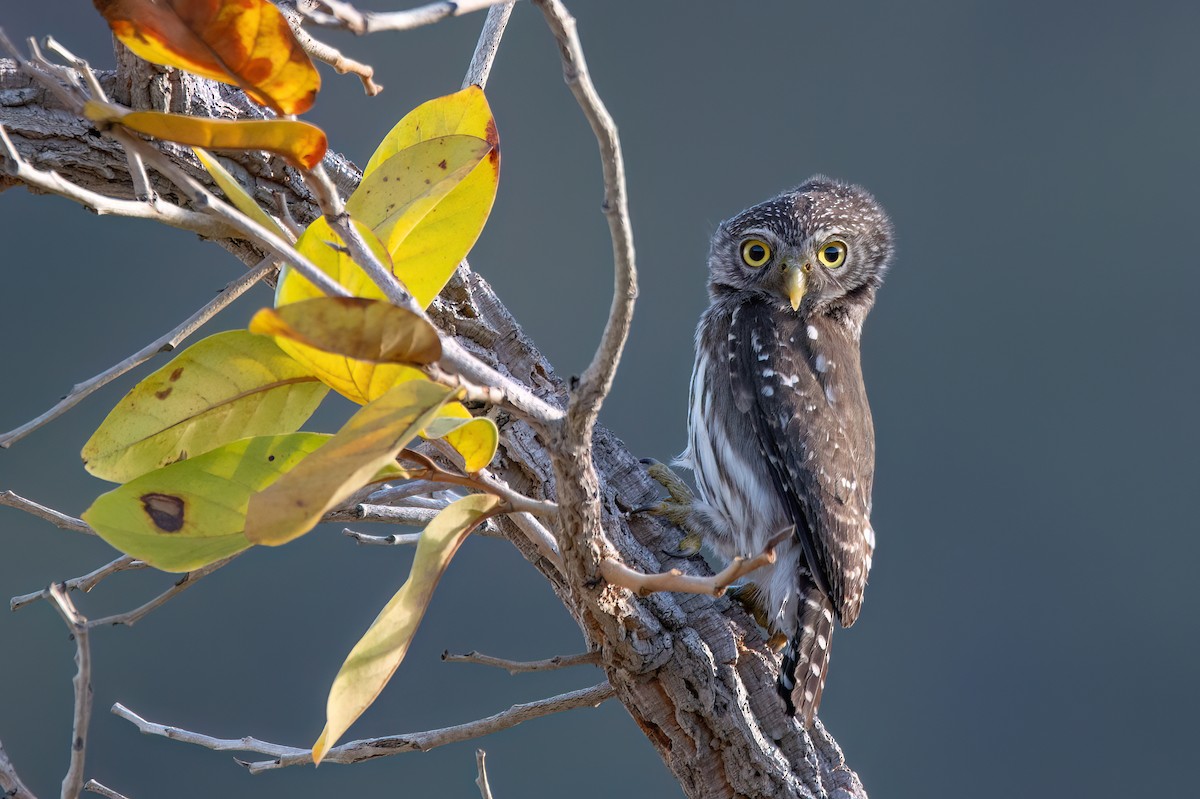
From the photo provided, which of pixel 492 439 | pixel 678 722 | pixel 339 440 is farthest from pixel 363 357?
pixel 678 722

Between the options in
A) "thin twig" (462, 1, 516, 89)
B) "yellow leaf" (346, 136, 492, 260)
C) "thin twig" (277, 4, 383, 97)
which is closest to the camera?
"yellow leaf" (346, 136, 492, 260)

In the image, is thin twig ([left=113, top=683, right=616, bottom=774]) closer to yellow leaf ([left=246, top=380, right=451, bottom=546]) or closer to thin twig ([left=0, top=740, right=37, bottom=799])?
thin twig ([left=0, top=740, right=37, bottom=799])

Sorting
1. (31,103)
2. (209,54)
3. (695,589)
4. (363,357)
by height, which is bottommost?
(695,589)

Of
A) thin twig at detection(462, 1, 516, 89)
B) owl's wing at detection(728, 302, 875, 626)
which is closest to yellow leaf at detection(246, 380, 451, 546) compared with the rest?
thin twig at detection(462, 1, 516, 89)

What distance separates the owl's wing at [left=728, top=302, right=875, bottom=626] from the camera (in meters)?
2.03

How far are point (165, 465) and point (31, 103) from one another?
2.59 ft

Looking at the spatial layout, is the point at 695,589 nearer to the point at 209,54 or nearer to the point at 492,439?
the point at 492,439

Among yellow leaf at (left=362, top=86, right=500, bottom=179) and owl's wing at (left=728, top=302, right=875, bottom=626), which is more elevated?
owl's wing at (left=728, top=302, right=875, bottom=626)

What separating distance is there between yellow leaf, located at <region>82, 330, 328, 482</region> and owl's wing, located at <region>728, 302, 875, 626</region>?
1250 mm

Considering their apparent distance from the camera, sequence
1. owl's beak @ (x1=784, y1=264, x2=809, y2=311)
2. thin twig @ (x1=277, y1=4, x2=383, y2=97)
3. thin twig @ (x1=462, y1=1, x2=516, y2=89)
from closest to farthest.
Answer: thin twig @ (x1=277, y1=4, x2=383, y2=97) → thin twig @ (x1=462, y1=1, x2=516, y2=89) → owl's beak @ (x1=784, y1=264, x2=809, y2=311)

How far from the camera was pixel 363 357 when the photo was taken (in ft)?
2.35

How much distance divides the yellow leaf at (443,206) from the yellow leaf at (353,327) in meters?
0.23

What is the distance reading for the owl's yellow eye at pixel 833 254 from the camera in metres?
2.31

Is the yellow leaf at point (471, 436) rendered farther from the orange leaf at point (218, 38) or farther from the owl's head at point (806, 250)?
the owl's head at point (806, 250)
